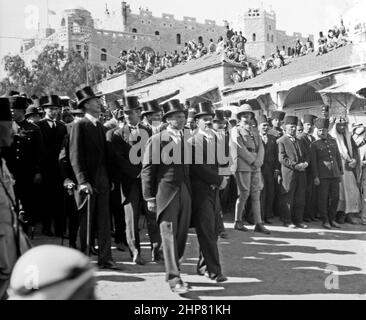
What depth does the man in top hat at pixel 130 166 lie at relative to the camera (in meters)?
6.11

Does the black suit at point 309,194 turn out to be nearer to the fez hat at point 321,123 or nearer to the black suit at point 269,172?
the fez hat at point 321,123

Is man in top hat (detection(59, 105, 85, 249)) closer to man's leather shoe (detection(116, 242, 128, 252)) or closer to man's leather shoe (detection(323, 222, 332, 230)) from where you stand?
man's leather shoe (detection(116, 242, 128, 252))

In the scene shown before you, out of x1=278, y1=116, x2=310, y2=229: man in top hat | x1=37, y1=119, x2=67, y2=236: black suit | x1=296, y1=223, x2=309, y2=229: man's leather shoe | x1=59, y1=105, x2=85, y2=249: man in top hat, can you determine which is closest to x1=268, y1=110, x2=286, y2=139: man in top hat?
x1=278, y1=116, x2=310, y2=229: man in top hat

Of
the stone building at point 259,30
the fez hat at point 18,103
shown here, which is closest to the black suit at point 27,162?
the fez hat at point 18,103

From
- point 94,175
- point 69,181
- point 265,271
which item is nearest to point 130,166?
point 94,175

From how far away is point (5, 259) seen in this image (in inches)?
128

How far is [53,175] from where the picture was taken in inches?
303

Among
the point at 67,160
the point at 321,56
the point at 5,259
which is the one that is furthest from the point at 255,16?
the point at 5,259

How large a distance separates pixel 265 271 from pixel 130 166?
2.03 meters

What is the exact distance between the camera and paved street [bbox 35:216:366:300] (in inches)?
194

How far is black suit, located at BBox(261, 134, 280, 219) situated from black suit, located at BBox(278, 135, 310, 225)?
48 cm
